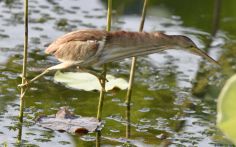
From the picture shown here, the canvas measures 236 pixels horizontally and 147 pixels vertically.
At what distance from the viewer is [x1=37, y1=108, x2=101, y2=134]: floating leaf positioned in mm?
2807

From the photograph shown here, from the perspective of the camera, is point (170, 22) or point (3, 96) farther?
point (170, 22)

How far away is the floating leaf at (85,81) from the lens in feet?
10.5

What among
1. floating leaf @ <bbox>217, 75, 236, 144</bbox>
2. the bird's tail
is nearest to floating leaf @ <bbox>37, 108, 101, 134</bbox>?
the bird's tail

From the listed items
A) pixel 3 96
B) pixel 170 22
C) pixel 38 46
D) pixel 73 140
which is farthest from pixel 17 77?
pixel 170 22

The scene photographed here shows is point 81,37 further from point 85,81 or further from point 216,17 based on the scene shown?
point 216,17

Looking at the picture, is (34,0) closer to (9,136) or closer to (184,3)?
(184,3)

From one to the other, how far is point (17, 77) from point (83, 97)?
1.22 feet

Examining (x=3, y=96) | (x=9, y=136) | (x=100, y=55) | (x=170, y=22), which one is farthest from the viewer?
(x=170, y=22)

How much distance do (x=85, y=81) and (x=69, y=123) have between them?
465 mm

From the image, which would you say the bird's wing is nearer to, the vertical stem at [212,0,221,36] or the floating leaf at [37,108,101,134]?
the floating leaf at [37,108,101,134]

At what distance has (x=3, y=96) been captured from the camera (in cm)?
314

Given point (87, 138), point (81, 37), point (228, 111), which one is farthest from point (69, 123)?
point (228, 111)

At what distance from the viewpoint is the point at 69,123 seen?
2859mm

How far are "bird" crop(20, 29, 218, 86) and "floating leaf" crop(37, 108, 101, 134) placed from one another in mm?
365
